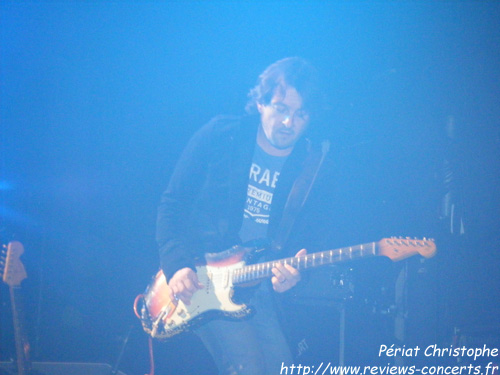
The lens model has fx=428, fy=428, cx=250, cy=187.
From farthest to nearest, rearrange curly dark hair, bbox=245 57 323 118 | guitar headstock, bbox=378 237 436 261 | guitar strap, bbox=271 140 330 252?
curly dark hair, bbox=245 57 323 118 < guitar strap, bbox=271 140 330 252 < guitar headstock, bbox=378 237 436 261

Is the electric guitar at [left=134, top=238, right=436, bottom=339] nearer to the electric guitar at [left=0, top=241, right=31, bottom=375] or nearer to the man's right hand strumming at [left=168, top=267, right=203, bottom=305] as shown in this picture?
the man's right hand strumming at [left=168, top=267, right=203, bottom=305]

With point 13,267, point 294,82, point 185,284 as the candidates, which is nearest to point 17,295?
point 13,267

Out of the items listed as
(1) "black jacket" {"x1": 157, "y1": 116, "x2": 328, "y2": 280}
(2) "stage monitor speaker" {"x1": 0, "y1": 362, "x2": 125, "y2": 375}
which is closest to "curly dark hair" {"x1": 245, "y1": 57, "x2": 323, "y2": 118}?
(1) "black jacket" {"x1": 157, "y1": 116, "x2": 328, "y2": 280}

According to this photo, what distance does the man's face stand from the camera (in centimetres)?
239

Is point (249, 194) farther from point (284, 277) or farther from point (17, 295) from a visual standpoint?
point (17, 295)

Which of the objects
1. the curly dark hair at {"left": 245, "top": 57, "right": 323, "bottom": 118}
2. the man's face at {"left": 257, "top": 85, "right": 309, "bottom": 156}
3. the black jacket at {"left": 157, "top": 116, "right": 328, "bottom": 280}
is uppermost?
the curly dark hair at {"left": 245, "top": 57, "right": 323, "bottom": 118}

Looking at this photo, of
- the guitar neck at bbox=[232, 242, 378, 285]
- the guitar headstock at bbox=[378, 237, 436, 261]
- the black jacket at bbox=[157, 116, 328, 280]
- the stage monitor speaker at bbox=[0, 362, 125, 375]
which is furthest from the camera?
the stage monitor speaker at bbox=[0, 362, 125, 375]

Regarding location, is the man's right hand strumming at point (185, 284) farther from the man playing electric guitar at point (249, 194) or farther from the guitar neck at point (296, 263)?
the guitar neck at point (296, 263)

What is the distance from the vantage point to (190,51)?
3.05 metres

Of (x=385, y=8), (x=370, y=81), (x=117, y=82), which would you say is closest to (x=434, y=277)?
(x=370, y=81)

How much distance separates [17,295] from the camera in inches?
99.2

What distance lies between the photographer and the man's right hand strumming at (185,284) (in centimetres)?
209

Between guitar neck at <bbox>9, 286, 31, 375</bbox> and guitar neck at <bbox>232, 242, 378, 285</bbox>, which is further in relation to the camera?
guitar neck at <bbox>9, 286, 31, 375</bbox>

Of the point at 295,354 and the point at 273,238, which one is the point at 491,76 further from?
the point at 295,354
